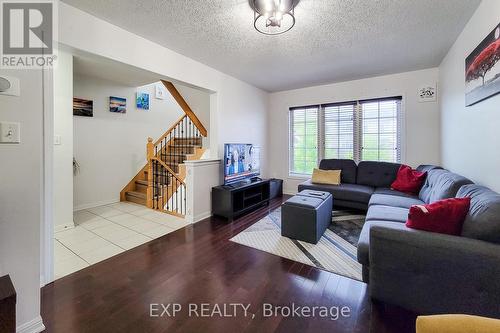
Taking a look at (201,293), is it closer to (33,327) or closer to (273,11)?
(33,327)

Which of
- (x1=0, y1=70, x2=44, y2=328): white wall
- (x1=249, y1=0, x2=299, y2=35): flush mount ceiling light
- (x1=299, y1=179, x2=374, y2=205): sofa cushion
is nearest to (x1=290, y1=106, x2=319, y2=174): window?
(x1=299, y1=179, x2=374, y2=205): sofa cushion

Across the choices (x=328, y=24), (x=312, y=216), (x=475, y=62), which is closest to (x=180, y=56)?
(x=328, y=24)

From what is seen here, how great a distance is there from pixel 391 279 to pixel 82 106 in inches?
200

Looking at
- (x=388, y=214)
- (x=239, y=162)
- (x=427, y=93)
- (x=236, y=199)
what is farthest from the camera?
(x=239, y=162)

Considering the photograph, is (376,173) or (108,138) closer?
(376,173)

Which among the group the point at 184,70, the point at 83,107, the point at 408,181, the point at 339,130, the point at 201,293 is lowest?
the point at 201,293

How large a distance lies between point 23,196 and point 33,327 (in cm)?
81

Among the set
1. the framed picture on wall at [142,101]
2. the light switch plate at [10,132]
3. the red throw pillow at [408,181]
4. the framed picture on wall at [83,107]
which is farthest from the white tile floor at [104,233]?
the red throw pillow at [408,181]

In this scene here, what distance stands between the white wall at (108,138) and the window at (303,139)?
204 cm

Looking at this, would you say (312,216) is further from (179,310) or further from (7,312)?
(7,312)

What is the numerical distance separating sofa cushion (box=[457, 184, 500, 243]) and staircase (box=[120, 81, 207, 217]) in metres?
3.39

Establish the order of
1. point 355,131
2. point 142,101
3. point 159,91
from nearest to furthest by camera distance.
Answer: point 355,131, point 142,101, point 159,91

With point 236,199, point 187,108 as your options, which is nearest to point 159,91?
point 187,108

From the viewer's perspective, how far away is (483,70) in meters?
2.03
